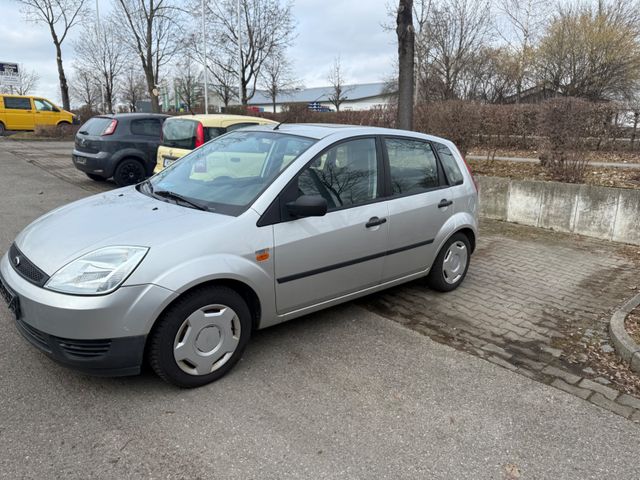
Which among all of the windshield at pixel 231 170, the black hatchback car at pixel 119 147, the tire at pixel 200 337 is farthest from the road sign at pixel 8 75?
the tire at pixel 200 337

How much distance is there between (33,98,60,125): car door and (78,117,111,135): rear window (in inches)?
652

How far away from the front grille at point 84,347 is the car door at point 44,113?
25381 millimetres

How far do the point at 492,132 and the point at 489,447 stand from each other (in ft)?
36.2

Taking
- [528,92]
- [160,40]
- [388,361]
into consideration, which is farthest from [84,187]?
[160,40]

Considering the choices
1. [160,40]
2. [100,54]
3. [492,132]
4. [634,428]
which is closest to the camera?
[634,428]

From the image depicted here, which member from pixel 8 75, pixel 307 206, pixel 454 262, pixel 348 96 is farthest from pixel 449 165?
pixel 348 96

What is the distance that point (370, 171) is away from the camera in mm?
4066

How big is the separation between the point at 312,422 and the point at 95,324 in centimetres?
137

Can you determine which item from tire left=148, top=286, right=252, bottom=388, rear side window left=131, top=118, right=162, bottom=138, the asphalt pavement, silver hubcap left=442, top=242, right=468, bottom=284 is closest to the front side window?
tire left=148, top=286, right=252, bottom=388


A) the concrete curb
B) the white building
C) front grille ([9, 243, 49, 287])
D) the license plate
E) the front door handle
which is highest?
the white building

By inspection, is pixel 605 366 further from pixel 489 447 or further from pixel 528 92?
pixel 528 92

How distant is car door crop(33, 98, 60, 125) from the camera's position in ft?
79.0

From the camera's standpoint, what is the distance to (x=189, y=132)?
8305 mm

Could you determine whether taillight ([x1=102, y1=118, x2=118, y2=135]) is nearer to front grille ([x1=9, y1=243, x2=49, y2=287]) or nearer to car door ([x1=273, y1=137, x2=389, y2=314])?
front grille ([x1=9, y1=243, x2=49, y2=287])
